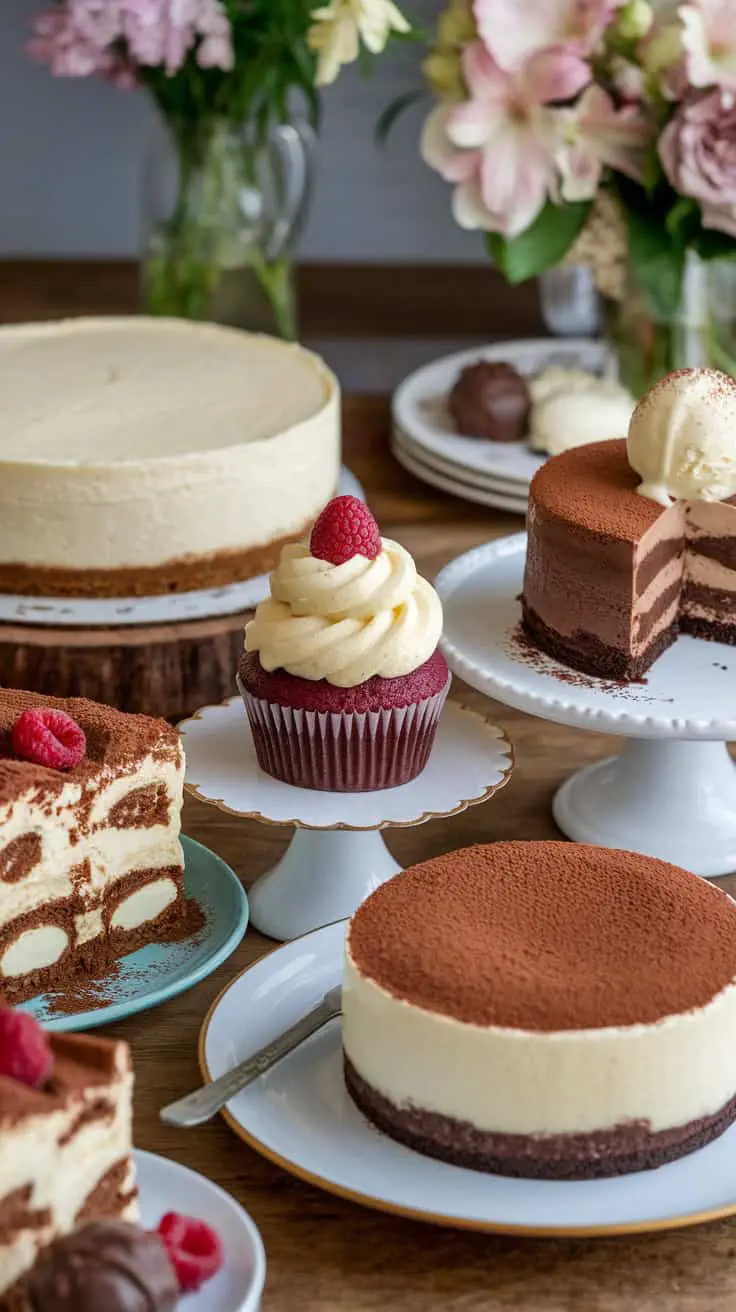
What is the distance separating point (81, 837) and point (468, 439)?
127 cm

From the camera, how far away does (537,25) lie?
217 cm

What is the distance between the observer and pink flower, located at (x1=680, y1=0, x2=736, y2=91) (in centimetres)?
210

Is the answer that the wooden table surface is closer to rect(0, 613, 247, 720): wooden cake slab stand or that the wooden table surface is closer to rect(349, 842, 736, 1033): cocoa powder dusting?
rect(349, 842, 736, 1033): cocoa powder dusting

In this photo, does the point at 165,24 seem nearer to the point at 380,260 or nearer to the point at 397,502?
the point at 397,502

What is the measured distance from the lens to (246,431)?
7.21ft

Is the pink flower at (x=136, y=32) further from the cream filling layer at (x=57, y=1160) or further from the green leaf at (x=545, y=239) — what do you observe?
the cream filling layer at (x=57, y=1160)

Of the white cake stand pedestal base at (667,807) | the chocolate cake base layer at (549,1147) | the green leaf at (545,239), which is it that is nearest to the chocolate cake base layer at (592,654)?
the white cake stand pedestal base at (667,807)

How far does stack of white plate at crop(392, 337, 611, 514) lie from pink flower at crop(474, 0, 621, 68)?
565 millimetres

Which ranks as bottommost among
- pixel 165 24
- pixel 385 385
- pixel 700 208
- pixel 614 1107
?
pixel 385 385

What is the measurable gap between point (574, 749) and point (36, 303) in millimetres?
1909

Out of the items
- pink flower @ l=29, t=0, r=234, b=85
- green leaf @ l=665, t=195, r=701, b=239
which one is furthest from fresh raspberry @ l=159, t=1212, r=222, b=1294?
pink flower @ l=29, t=0, r=234, b=85

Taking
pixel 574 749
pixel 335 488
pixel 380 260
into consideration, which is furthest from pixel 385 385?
pixel 574 749

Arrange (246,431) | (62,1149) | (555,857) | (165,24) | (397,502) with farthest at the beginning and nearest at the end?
(397,502) → (165,24) → (246,431) → (555,857) → (62,1149)

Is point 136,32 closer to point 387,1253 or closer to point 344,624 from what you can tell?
point 344,624
